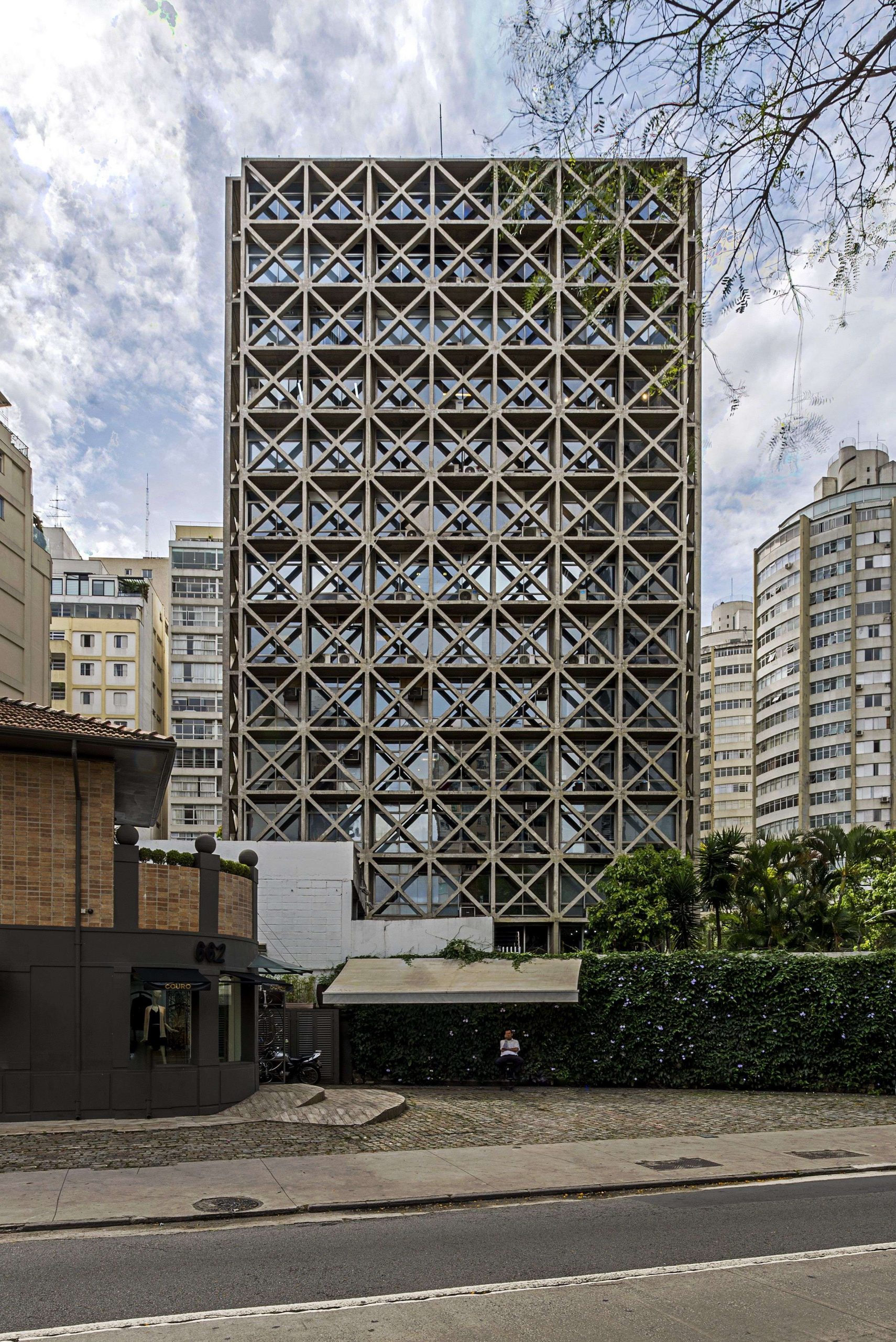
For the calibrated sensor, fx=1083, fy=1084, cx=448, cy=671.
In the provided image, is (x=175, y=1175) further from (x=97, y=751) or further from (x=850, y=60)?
(x=850, y=60)

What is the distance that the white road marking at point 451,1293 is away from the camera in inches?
308

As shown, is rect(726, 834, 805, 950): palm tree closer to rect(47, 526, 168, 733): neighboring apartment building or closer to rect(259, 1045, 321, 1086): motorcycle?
rect(259, 1045, 321, 1086): motorcycle

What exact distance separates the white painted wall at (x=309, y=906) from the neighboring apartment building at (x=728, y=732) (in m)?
95.0

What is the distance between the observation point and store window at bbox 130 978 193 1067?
18641 mm

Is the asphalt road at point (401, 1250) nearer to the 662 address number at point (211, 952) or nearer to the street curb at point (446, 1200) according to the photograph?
the street curb at point (446, 1200)

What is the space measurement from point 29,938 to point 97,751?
131 inches

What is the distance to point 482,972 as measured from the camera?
1009 inches

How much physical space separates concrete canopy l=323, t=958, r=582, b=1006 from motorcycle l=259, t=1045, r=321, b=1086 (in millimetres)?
1353

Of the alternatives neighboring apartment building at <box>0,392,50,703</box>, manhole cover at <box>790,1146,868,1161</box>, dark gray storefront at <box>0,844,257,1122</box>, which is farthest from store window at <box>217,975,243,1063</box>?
neighboring apartment building at <box>0,392,50,703</box>

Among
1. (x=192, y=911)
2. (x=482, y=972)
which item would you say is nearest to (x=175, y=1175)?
(x=192, y=911)

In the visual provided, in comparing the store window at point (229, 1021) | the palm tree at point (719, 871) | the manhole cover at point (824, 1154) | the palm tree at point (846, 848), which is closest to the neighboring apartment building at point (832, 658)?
the palm tree at point (846, 848)

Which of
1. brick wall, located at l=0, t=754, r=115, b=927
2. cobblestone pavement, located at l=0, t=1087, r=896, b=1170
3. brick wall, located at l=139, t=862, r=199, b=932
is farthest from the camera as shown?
brick wall, located at l=139, t=862, r=199, b=932

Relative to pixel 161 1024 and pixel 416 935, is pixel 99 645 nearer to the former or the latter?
pixel 416 935

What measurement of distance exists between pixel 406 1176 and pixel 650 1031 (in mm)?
12054
